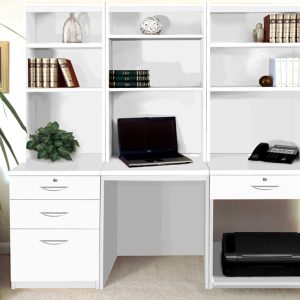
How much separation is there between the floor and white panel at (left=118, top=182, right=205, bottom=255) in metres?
0.23

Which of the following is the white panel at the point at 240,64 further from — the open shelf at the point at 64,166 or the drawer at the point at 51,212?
the drawer at the point at 51,212

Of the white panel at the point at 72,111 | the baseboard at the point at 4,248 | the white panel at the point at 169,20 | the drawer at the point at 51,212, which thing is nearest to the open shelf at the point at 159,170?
the drawer at the point at 51,212

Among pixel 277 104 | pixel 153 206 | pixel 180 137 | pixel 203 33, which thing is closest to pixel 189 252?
pixel 153 206

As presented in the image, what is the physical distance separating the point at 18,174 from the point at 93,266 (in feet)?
Result: 2.33

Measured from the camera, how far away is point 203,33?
4133mm

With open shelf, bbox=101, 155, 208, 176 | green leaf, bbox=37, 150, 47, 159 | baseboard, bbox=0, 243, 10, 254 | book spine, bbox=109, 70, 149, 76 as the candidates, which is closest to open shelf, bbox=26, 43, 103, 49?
book spine, bbox=109, 70, 149, 76

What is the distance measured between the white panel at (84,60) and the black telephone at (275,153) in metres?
1.18

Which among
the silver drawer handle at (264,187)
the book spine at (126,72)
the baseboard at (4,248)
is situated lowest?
the baseboard at (4,248)

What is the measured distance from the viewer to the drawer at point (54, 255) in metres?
3.84

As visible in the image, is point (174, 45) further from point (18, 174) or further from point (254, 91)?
point (18, 174)

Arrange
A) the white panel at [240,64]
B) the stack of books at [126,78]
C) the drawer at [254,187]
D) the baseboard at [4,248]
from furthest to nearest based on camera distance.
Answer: the baseboard at [4,248] → the white panel at [240,64] → the stack of books at [126,78] → the drawer at [254,187]

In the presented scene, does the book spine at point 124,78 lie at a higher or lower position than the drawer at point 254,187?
higher

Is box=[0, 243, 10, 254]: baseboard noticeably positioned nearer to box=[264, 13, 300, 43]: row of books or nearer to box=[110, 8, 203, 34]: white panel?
box=[110, 8, 203, 34]: white panel

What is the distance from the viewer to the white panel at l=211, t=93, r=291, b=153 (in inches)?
175
